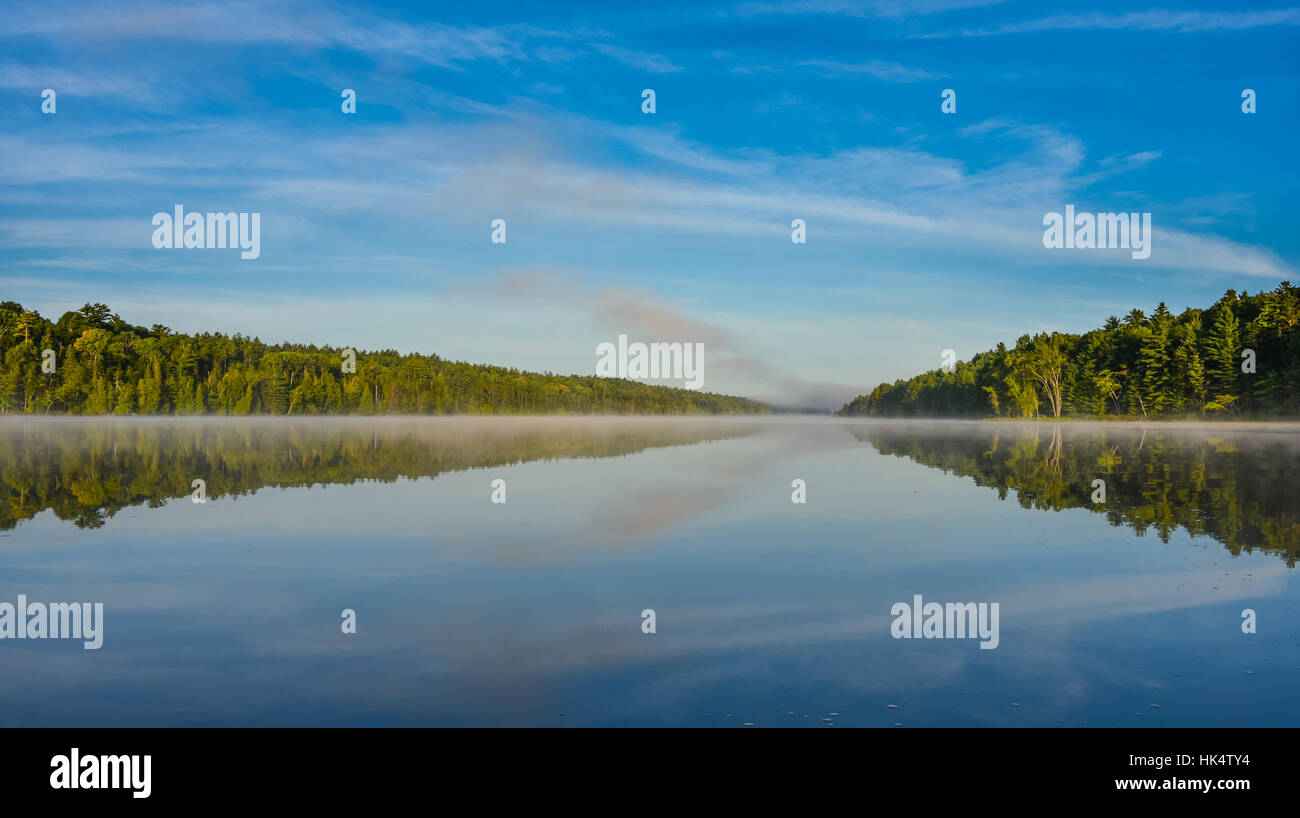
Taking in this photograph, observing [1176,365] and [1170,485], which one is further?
[1176,365]

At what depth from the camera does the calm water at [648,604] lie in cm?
757

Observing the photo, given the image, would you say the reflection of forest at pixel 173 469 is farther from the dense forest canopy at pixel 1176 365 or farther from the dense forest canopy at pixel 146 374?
the dense forest canopy at pixel 146 374

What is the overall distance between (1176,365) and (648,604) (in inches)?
4627

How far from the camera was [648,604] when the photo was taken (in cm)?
1125

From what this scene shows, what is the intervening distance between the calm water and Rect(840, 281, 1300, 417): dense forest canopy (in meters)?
87.0

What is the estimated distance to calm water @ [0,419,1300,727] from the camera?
757cm

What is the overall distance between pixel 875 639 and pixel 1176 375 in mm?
117246

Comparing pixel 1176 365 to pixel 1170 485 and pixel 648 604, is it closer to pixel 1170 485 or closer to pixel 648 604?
pixel 1170 485

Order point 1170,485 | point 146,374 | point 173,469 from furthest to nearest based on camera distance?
point 146,374 → point 173,469 → point 1170,485

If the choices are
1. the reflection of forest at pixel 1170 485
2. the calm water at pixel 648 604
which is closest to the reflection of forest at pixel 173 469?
the calm water at pixel 648 604

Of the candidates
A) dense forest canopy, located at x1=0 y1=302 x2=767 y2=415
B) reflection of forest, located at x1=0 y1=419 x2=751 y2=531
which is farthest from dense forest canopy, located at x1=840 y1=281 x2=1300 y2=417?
dense forest canopy, located at x1=0 y1=302 x2=767 y2=415

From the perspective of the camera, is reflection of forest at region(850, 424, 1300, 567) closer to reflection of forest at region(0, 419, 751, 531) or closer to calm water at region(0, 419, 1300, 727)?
calm water at region(0, 419, 1300, 727)

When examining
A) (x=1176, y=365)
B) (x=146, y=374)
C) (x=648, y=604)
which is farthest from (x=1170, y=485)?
(x=146, y=374)
